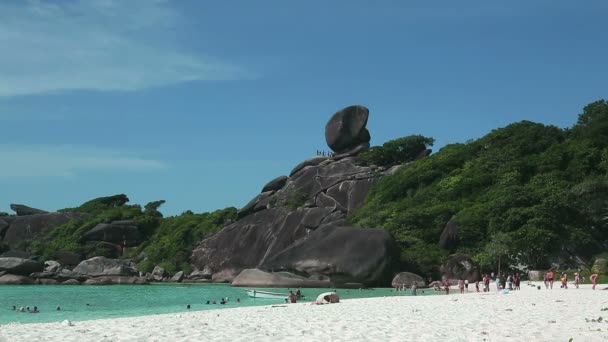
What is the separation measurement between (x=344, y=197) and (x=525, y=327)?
51.2 metres

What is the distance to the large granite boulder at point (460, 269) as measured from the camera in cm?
4334

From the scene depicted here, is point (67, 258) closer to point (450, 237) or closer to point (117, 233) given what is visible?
point (117, 233)

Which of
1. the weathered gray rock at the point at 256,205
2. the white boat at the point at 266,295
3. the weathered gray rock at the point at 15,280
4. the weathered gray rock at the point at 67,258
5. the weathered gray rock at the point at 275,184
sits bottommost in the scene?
the weathered gray rock at the point at 15,280

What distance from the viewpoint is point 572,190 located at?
152 feet

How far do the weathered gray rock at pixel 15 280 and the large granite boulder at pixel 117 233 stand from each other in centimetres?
2116

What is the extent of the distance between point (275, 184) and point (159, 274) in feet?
52.4

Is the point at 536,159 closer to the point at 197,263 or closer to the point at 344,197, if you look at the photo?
the point at 344,197

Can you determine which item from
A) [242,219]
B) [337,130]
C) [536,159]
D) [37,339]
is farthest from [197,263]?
[37,339]

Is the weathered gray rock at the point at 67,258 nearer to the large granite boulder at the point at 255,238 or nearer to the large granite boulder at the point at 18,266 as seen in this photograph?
the large granite boulder at the point at 18,266

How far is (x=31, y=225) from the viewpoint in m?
84.1

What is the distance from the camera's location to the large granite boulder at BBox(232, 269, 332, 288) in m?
43.7

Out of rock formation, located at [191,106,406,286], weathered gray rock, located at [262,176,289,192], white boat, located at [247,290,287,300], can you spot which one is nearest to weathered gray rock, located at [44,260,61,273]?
rock formation, located at [191,106,406,286]

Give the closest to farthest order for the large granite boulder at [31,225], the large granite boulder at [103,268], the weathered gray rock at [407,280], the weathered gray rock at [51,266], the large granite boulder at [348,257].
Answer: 1. the weathered gray rock at [407,280]
2. the large granite boulder at [348,257]
3. the large granite boulder at [103,268]
4. the weathered gray rock at [51,266]
5. the large granite boulder at [31,225]

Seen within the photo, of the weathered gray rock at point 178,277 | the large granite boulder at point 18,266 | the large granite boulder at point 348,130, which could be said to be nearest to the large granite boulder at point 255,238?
the weathered gray rock at point 178,277
